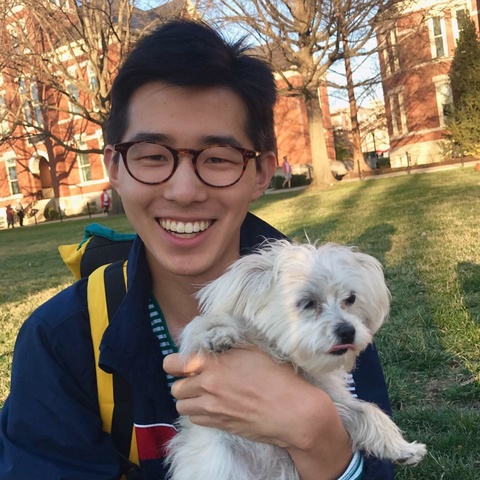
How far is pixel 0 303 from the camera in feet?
27.0

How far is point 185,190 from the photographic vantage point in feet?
6.39

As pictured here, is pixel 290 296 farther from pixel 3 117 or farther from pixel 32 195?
pixel 32 195

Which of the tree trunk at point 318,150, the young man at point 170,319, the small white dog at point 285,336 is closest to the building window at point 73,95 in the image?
the tree trunk at point 318,150

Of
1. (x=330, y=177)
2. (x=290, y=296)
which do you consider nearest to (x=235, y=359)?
(x=290, y=296)

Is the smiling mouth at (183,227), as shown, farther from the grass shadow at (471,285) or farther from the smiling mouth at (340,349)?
the grass shadow at (471,285)

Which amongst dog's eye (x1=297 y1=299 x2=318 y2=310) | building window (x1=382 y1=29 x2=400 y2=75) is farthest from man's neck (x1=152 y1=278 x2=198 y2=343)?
building window (x1=382 y1=29 x2=400 y2=75)

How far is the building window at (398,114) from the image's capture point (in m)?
36.1

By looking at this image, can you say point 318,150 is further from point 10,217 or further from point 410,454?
point 10,217

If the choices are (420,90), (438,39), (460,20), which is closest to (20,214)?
(420,90)

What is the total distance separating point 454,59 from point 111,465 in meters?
31.1

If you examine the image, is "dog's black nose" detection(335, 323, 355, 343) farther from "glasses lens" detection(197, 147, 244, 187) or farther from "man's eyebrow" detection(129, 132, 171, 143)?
"man's eyebrow" detection(129, 132, 171, 143)

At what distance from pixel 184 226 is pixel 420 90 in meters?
36.2

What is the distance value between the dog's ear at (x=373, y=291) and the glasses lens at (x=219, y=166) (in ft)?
2.27

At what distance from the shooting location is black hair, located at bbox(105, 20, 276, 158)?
2.01m
